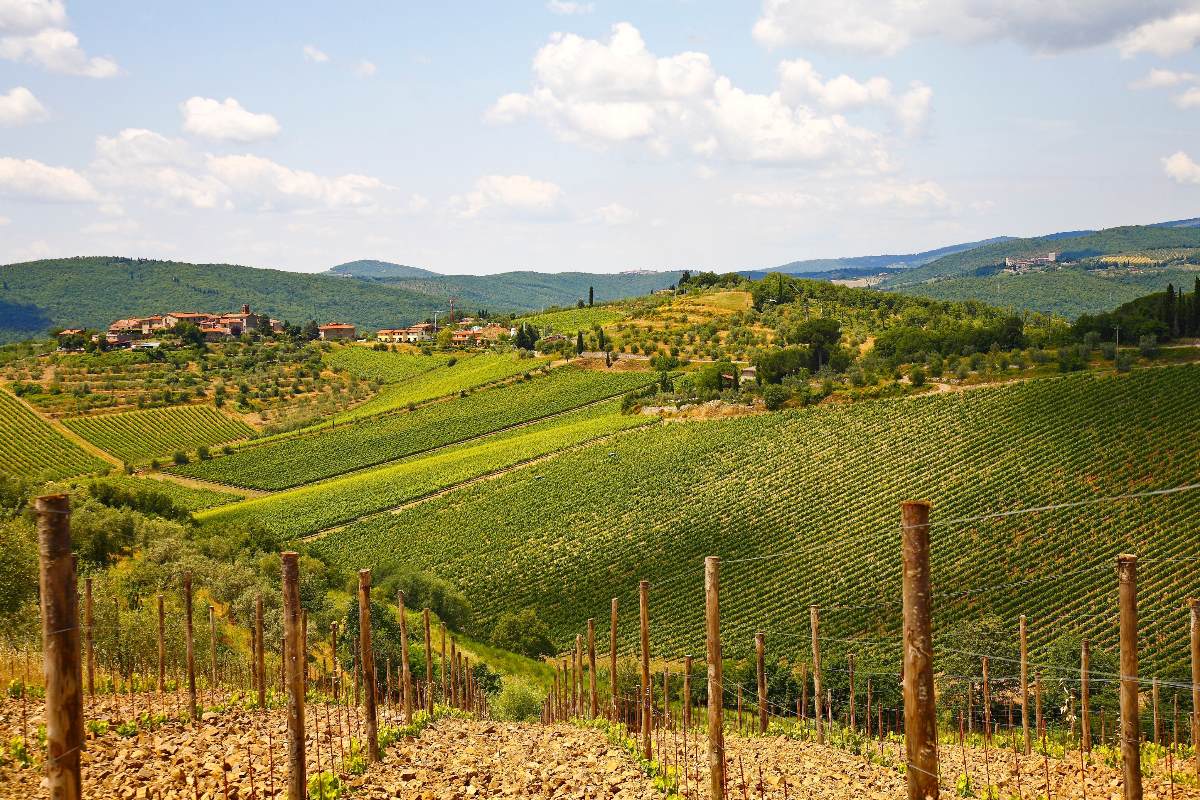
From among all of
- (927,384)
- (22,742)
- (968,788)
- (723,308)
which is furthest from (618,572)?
(723,308)

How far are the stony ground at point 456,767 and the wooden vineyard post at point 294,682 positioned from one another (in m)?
0.83

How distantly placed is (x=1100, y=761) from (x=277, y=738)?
1484 centimetres

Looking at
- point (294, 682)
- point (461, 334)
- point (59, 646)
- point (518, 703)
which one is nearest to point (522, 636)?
point (518, 703)

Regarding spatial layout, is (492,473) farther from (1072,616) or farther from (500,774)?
(500,774)

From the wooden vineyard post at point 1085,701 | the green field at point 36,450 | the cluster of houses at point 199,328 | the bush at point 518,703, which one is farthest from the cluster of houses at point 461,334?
the wooden vineyard post at point 1085,701

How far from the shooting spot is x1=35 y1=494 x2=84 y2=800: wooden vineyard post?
695 centimetres

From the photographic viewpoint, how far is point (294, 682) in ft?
35.0

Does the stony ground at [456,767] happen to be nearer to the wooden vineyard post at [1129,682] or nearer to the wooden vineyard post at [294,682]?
the wooden vineyard post at [294,682]

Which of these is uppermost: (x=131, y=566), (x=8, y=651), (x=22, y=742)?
(x=22, y=742)

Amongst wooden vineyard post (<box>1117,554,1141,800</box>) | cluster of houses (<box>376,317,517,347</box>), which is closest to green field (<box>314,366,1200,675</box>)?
wooden vineyard post (<box>1117,554,1141,800</box>)

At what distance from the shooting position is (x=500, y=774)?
Result: 1333 cm

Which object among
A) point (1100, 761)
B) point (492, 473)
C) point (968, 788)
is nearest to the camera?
point (968, 788)

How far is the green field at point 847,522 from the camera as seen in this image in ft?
151

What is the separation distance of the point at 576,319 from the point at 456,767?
14825 centimetres
